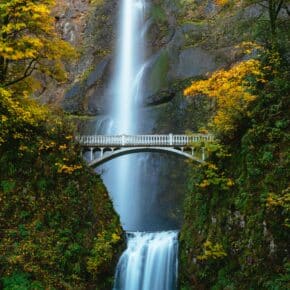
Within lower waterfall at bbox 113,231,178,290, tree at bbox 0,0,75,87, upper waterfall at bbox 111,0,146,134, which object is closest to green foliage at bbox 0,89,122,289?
lower waterfall at bbox 113,231,178,290

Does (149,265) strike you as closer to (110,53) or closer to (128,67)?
(128,67)

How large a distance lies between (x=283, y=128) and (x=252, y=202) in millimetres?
3172

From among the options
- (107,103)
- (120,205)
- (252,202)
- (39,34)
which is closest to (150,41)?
(107,103)

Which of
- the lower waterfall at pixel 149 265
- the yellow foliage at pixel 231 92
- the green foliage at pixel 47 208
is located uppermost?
the yellow foliage at pixel 231 92

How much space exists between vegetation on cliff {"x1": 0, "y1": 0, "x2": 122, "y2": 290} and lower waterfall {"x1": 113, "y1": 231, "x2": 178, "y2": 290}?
2.32 ft

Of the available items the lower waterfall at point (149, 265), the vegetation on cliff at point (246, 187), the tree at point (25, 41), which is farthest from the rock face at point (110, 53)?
the lower waterfall at point (149, 265)

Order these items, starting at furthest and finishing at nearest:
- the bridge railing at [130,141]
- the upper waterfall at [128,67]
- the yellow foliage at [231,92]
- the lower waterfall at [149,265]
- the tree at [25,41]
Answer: the upper waterfall at [128,67]
the bridge railing at [130,141]
the lower waterfall at [149,265]
the tree at [25,41]
the yellow foliage at [231,92]

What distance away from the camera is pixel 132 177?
111ft

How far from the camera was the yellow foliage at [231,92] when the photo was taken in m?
19.3

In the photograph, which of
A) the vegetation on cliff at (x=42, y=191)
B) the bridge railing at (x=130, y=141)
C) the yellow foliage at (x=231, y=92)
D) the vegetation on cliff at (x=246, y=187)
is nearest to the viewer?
the vegetation on cliff at (x=246, y=187)

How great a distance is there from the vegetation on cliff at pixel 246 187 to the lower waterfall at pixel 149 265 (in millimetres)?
946

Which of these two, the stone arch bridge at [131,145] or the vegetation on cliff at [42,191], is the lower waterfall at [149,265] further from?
the stone arch bridge at [131,145]

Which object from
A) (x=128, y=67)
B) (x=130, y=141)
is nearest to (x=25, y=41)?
(x=130, y=141)

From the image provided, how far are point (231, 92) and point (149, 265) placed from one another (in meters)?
8.80
